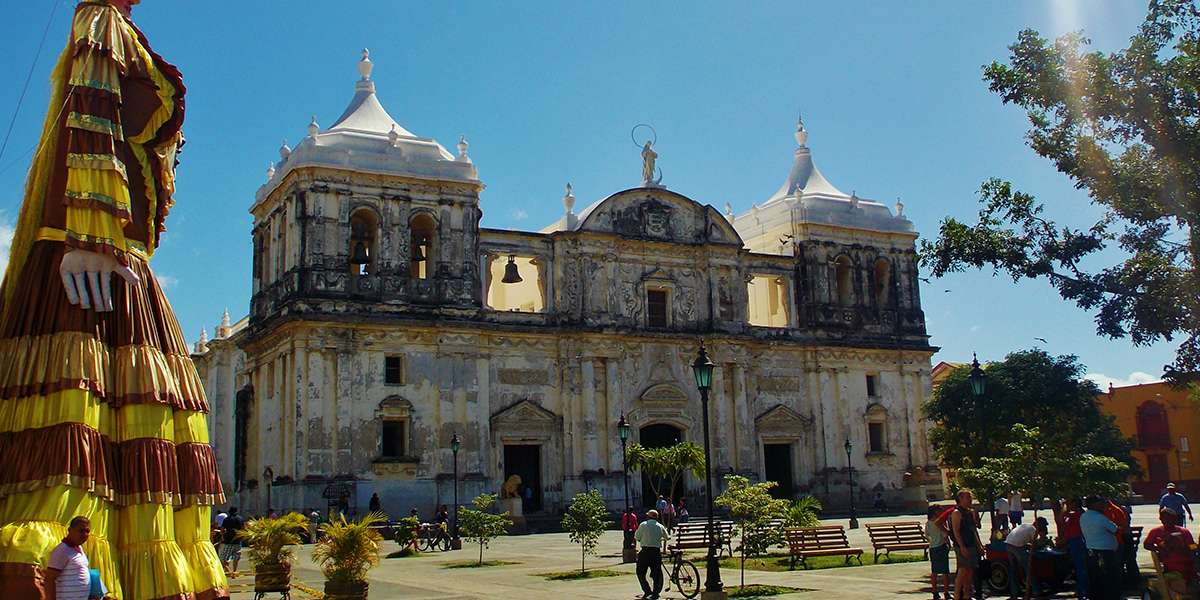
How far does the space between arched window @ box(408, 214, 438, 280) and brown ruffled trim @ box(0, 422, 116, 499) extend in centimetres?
2623

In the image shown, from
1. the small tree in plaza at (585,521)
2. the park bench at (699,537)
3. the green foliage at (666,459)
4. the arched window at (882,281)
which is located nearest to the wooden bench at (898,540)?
the park bench at (699,537)

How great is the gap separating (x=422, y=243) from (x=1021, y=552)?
2340 centimetres

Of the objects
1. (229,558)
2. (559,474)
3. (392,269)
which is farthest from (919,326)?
(229,558)

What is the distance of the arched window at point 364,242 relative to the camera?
3162 cm

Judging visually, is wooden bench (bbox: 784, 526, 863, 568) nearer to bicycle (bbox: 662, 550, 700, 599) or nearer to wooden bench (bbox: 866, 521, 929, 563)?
wooden bench (bbox: 866, 521, 929, 563)

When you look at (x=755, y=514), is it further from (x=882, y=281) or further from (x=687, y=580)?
(x=882, y=281)

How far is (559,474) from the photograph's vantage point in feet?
108

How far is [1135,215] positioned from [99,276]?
15.7m

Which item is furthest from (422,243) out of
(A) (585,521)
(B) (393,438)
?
(A) (585,521)

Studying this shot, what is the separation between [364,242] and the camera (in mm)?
32156

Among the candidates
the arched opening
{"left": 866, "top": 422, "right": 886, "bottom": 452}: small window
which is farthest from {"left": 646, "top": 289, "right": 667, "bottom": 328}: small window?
{"left": 866, "top": 422, "right": 886, "bottom": 452}: small window

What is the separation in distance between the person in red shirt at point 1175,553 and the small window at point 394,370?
23506mm

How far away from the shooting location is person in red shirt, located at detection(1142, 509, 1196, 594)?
35.1 feet

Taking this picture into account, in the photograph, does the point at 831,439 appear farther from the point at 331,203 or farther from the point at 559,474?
the point at 331,203
